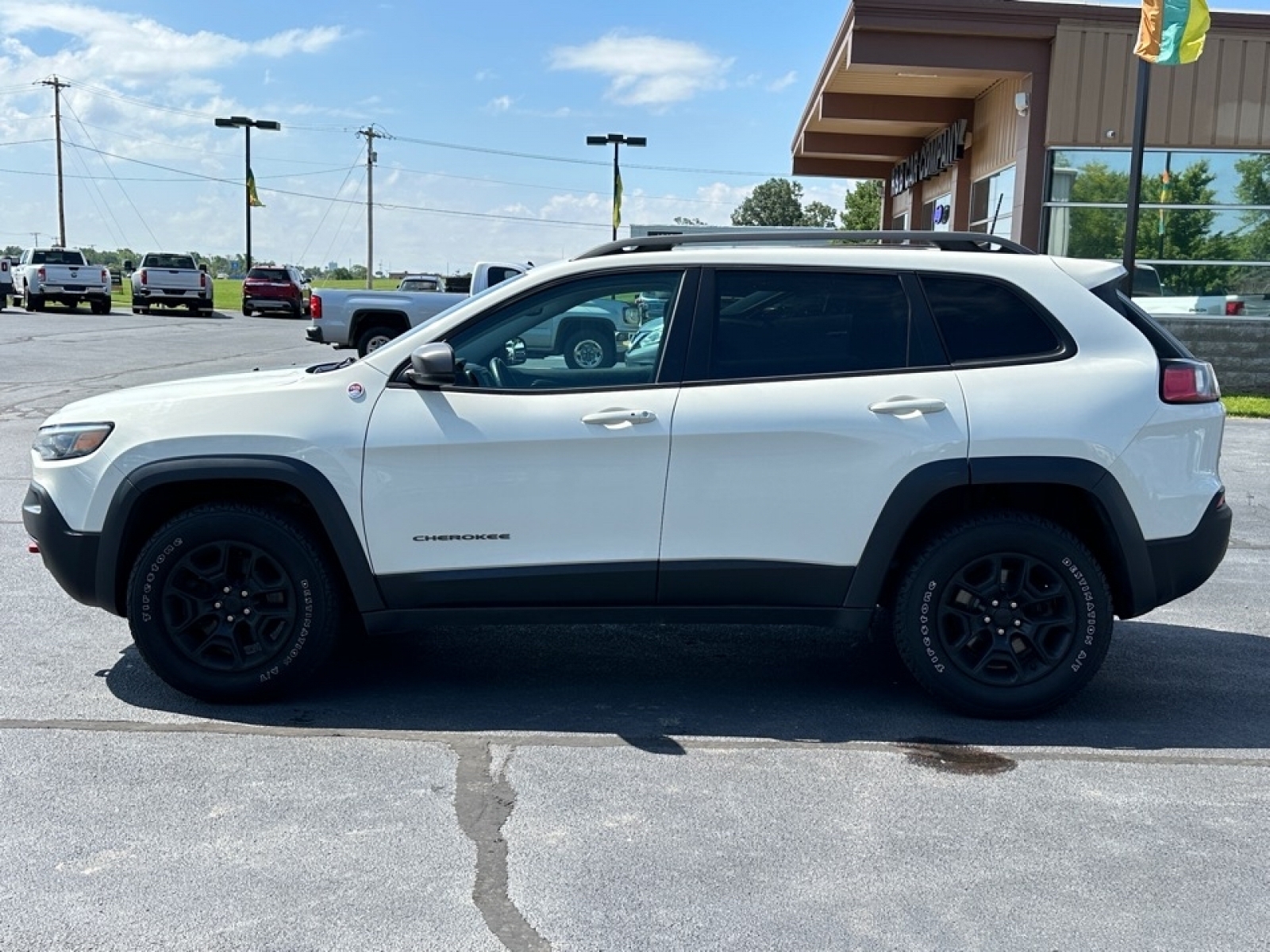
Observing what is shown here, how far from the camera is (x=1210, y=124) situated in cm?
1770

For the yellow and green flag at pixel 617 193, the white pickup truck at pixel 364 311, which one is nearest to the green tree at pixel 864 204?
the yellow and green flag at pixel 617 193

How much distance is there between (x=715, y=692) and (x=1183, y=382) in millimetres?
2186

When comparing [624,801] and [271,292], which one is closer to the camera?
[624,801]

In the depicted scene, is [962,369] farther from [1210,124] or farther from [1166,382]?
[1210,124]

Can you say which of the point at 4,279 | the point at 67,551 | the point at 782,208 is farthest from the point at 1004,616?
the point at 782,208

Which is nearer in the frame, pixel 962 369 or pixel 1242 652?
pixel 962 369

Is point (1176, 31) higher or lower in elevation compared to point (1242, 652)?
higher

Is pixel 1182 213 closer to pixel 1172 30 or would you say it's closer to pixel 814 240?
pixel 1172 30

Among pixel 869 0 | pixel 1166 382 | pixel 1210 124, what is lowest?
pixel 1166 382

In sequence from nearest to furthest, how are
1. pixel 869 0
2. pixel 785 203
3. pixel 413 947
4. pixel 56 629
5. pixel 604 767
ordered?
1. pixel 413 947
2. pixel 604 767
3. pixel 56 629
4. pixel 869 0
5. pixel 785 203

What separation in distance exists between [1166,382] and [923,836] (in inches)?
81.2

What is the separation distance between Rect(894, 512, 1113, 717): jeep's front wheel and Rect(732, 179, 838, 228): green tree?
344 feet

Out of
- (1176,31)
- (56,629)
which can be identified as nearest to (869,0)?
(1176,31)

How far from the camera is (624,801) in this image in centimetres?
410
